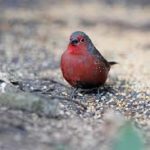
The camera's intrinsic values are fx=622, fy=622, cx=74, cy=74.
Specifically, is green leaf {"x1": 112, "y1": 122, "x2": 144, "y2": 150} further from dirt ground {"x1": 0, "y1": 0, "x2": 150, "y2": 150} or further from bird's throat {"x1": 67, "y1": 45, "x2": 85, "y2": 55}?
bird's throat {"x1": 67, "y1": 45, "x2": 85, "y2": 55}

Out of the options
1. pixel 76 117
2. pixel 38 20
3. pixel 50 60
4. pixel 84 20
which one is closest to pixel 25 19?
pixel 38 20

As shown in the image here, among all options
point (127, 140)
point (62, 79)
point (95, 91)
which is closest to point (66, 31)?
point (62, 79)

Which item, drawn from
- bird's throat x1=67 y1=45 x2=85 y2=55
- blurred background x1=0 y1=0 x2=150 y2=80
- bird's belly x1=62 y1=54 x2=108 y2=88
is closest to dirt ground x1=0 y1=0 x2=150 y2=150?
blurred background x1=0 y1=0 x2=150 y2=80

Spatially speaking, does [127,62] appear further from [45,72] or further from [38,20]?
[38,20]

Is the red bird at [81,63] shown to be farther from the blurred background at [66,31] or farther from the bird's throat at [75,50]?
the blurred background at [66,31]

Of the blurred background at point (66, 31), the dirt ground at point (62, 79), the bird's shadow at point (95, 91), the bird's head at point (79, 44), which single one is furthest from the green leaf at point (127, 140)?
the blurred background at point (66, 31)

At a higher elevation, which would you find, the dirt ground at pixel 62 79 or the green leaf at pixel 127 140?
the green leaf at pixel 127 140

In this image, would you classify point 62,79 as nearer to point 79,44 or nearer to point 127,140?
point 79,44
